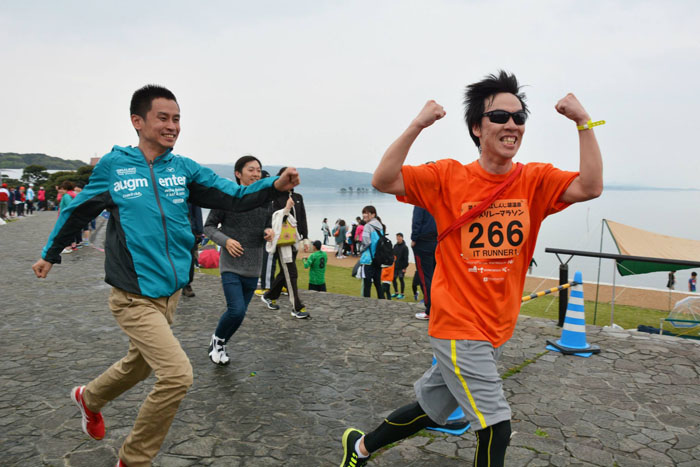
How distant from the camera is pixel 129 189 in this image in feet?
10.0

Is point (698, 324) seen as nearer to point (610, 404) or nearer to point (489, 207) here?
point (610, 404)

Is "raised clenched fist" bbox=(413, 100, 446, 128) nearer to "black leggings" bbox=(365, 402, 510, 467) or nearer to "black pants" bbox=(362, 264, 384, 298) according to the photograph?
"black leggings" bbox=(365, 402, 510, 467)

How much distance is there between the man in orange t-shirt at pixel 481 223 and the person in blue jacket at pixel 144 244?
987 mm

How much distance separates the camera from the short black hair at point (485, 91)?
2.62 metres

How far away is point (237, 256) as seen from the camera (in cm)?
512

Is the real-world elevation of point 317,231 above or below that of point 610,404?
below

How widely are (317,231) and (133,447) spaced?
245 feet

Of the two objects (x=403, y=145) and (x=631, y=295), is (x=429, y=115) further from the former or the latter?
(x=631, y=295)

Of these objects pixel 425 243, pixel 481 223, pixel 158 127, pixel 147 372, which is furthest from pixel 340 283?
pixel 481 223

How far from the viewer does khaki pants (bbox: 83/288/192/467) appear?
2.78 metres

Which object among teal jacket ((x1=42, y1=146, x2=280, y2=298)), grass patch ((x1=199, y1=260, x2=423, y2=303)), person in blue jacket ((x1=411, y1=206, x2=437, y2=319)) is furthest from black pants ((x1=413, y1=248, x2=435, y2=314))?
grass patch ((x1=199, y1=260, x2=423, y2=303))

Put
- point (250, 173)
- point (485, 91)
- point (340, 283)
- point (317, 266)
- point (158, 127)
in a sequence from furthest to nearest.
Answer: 1. point (340, 283)
2. point (317, 266)
3. point (250, 173)
4. point (158, 127)
5. point (485, 91)

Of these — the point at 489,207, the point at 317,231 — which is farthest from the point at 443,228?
the point at 317,231

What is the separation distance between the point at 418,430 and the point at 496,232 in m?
1.24
